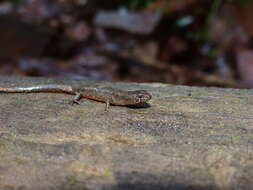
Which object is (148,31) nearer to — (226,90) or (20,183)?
(226,90)

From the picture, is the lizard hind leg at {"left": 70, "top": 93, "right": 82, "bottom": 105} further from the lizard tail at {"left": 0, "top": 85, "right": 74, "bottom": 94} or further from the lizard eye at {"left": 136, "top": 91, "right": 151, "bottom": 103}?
the lizard eye at {"left": 136, "top": 91, "right": 151, "bottom": 103}

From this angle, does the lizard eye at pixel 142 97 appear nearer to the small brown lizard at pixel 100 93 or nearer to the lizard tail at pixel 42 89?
the small brown lizard at pixel 100 93

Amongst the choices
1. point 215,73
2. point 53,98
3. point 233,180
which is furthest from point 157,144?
point 215,73

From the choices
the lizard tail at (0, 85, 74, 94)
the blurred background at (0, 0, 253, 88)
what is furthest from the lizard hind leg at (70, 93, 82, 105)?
the blurred background at (0, 0, 253, 88)

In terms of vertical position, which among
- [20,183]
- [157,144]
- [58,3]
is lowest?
[20,183]

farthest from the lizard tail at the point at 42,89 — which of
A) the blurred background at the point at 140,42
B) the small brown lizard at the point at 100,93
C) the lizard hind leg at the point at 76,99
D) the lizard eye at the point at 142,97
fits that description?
the blurred background at the point at 140,42
